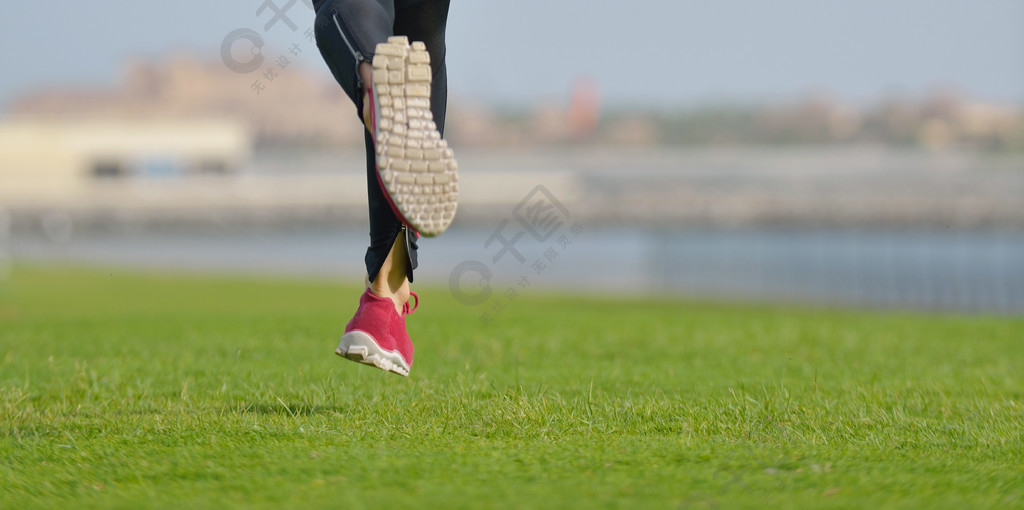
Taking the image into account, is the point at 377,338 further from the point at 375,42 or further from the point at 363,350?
the point at 375,42

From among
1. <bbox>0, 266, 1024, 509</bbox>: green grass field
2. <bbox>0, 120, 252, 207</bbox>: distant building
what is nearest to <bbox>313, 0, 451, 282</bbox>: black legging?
<bbox>0, 266, 1024, 509</bbox>: green grass field

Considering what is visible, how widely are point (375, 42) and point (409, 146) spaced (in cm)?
28

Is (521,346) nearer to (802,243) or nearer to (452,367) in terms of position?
(452,367)

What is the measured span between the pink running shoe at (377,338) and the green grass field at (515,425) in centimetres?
13

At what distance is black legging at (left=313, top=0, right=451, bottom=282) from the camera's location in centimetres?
237

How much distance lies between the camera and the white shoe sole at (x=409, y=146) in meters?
2.22

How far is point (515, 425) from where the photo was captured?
8.05 ft

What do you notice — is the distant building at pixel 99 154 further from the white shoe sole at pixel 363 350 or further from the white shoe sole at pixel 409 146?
the white shoe sole at pixel 409 146

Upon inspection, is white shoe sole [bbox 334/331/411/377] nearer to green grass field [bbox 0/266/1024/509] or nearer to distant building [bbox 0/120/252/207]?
green grass field [bbox 0/266/1024/509]

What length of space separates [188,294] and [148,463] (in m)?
21.8

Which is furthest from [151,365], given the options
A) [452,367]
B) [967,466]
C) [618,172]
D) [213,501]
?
[618,172]

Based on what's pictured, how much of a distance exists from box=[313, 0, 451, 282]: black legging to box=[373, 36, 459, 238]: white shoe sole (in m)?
0.11

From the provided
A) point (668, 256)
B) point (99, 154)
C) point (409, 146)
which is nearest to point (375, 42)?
point (409, 146)

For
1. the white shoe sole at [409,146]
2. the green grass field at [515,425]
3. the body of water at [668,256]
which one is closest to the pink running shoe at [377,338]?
the green grass field at [515,425]
